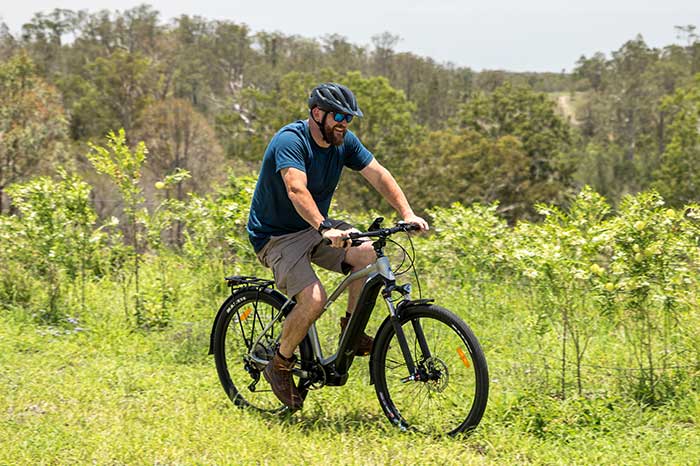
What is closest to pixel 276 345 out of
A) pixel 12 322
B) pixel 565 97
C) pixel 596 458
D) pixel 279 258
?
pixel 279 258

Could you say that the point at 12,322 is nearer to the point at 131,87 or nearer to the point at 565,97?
the point at 131,87

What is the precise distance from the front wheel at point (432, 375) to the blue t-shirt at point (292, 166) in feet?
2.87

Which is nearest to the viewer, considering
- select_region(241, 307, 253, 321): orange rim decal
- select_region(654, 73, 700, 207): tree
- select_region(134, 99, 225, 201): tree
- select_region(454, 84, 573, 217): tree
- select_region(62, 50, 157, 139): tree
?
select_region(241, 307, 253, 321): orange rim decal

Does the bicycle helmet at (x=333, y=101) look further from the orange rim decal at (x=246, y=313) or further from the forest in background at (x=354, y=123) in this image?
the forest in background at (x=354, y=123)

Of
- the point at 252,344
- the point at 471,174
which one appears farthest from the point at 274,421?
the point at 471,174

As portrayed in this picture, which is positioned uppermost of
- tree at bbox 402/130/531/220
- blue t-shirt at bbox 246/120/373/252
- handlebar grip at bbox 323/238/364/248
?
blue t-shirt at bbox 246/120/373/252

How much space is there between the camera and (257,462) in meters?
3.96

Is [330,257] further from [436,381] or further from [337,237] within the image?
[436,381]

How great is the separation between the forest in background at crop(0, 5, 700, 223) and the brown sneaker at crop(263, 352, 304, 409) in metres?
20.4

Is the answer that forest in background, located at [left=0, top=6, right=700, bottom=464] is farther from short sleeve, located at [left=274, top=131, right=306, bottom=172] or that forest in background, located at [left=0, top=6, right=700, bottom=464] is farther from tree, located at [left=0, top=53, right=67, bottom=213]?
tree, located at [left=0, top=53, right=67, bottom=213]

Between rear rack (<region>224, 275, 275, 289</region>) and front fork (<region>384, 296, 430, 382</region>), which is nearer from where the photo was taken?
front fork (<region>384, 296, 430, 382</region>)

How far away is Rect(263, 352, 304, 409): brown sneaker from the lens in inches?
182

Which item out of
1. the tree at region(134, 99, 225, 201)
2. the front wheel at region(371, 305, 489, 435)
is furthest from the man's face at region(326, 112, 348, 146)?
the tree at region(134, 99, 225, 201)

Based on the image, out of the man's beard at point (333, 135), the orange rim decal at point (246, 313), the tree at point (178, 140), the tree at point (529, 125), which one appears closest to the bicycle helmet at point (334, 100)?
the man's beard at point (333, 135)
